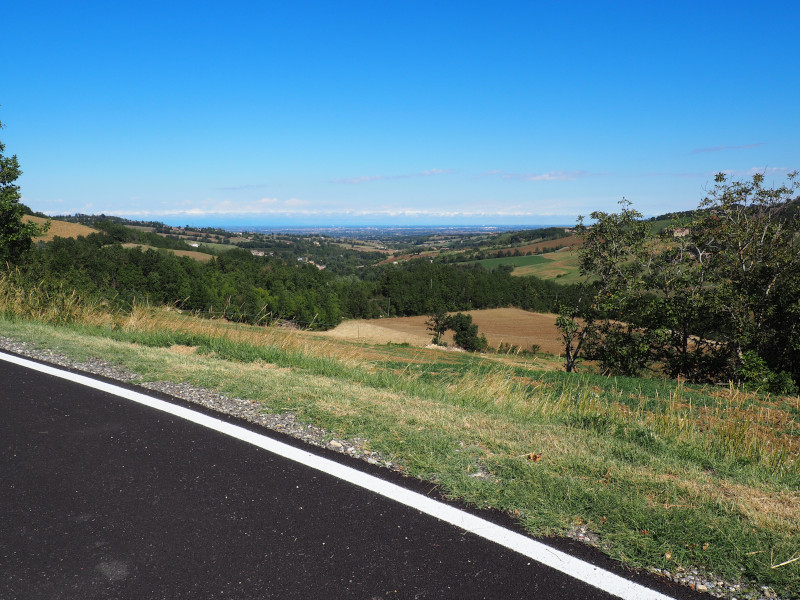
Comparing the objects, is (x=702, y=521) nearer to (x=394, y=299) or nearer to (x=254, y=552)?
(x=254, y=552)

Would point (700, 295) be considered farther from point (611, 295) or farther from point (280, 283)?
point (280, 283)

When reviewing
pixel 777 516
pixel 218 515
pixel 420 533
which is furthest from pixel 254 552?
pixel 777 516

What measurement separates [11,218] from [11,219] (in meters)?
0.04

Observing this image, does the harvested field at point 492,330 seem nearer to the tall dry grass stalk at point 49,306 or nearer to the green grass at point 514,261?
the green grass at point 514,261

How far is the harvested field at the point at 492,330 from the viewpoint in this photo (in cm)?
5619

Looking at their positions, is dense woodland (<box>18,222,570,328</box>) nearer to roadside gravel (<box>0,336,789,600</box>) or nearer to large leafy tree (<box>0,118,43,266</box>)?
large leafy tree (<box>0,118,43,266</box>)

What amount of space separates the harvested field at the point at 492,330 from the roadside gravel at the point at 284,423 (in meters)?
43.5

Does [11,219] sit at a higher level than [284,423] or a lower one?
higher

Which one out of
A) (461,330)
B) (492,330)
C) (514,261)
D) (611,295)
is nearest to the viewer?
(611,295)

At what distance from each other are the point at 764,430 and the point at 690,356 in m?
12.6

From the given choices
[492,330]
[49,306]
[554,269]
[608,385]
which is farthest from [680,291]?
[554,269]

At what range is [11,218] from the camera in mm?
16641

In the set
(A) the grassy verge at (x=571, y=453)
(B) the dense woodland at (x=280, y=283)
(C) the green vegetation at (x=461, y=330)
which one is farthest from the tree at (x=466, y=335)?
(A) the grassy verge at (x=571, y=453)

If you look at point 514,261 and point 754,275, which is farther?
point 514,261
